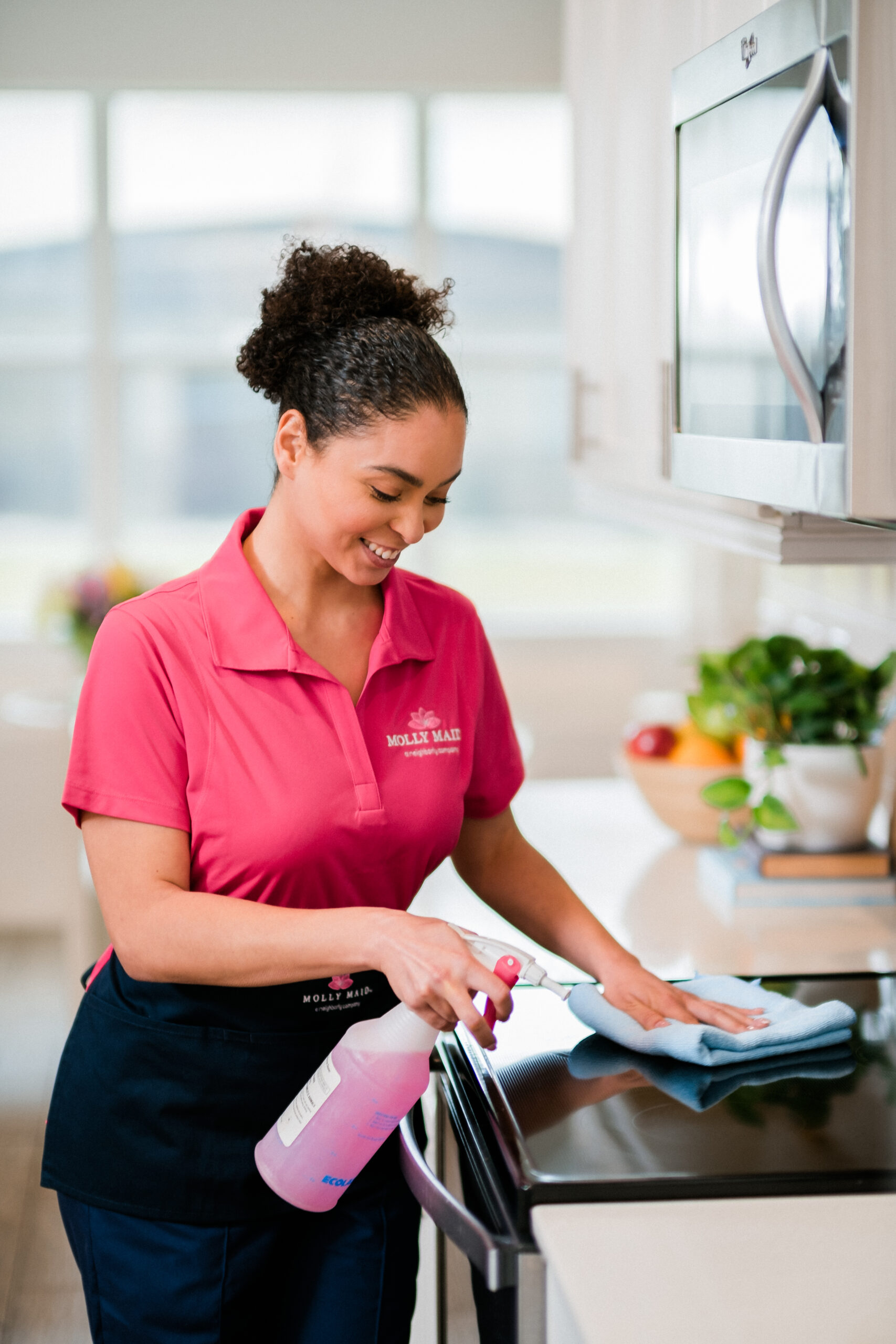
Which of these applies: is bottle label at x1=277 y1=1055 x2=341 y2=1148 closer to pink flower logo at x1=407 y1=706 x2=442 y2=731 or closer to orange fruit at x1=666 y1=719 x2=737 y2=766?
pink flower logo at x1=407 y1=706 x2=442 y2=731

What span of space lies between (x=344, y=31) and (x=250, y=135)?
465mm

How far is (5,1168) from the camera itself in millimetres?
2912

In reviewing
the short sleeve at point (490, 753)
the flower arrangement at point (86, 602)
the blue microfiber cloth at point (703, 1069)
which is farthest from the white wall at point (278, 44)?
the blue microfiber cloth at point (703, 1069)

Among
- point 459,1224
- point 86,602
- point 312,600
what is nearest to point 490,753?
point 312,600

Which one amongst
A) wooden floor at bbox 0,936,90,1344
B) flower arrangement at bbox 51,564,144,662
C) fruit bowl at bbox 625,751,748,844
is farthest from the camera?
flower arrangement at bbox 51,564,144,662

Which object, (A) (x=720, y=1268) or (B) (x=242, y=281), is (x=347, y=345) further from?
(B) (x=242, y=281)

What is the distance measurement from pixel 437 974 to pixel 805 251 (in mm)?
658

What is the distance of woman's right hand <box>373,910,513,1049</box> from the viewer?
98 centimetres

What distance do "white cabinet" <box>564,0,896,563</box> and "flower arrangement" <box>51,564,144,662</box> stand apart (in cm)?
162

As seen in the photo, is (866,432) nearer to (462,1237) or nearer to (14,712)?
(462,1237)

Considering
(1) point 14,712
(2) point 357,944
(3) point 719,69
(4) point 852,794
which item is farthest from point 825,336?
(1) point 14,712

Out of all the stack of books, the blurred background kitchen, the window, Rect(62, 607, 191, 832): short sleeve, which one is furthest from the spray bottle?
the window

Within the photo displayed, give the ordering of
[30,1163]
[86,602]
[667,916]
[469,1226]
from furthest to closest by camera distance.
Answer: [86,602] → [30,1163] → [667,916] → [469,1226]

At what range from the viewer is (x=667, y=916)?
1833 millimetres
